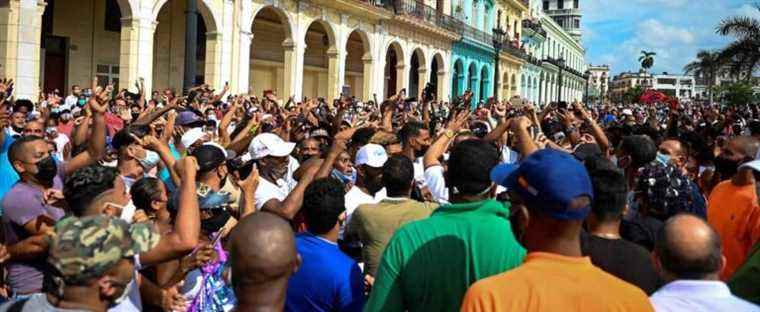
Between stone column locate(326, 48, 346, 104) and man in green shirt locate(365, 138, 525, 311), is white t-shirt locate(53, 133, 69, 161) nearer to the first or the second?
man in green shirt locate(365, 138, 525, 311)

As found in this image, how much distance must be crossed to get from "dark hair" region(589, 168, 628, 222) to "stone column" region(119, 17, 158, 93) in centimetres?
1477

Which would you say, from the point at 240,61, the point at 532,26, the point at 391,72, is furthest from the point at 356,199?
the point at 532,26

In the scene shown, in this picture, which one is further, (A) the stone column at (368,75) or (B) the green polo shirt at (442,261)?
(A) the stone column at (368,75)

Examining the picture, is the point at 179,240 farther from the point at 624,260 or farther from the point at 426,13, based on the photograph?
the point at 426,13

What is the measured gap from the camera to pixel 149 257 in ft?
9.80

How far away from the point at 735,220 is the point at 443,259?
253cm

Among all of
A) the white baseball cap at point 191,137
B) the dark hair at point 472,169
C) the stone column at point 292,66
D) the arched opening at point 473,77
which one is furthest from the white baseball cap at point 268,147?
the arched opening at point 473,77

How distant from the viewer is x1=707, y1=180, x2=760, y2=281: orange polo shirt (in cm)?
412

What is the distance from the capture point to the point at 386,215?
3.61m

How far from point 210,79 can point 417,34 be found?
47.0 ft

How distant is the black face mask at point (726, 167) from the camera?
17.1 ft

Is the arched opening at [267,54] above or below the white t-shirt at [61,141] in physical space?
above

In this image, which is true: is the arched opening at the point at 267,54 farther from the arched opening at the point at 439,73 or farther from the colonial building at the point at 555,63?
the colonial building at the point at 555,63

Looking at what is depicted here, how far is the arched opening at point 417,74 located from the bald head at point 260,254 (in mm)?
30412
